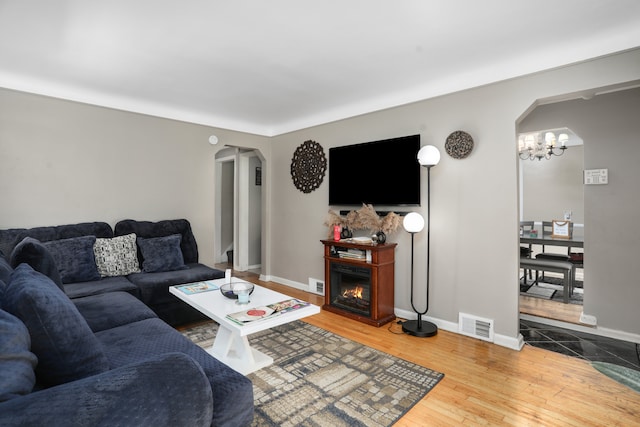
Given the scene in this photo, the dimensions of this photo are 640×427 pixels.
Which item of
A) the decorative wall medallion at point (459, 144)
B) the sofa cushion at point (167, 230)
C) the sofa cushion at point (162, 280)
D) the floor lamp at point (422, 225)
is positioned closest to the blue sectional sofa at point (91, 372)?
the sofa cushion at point (162, 280)

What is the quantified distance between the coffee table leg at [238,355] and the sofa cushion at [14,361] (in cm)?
150

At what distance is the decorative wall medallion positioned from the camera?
10.1ft

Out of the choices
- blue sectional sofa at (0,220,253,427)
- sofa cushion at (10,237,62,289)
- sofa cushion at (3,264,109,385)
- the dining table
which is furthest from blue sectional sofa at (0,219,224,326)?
the dining table

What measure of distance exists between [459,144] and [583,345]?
209cm

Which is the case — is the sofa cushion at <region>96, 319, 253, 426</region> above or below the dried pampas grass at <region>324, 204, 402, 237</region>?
below

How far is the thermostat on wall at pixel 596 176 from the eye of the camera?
10.4ft


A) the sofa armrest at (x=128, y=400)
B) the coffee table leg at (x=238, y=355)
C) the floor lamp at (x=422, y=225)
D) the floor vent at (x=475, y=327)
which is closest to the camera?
the sofa armrest at (x=128, y=400)

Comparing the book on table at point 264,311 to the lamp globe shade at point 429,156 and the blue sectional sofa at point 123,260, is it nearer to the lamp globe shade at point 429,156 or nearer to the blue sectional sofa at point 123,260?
the blue sectional sofa at point 123,260

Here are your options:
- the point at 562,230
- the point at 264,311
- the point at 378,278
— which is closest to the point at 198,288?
the point at 264,311

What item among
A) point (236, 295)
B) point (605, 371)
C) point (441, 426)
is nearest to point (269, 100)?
point (236, 295)

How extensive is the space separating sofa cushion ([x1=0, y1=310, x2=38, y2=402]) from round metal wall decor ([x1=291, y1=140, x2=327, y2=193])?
3.66 m

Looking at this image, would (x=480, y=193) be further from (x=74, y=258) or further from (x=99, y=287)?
(x=74, y=258)

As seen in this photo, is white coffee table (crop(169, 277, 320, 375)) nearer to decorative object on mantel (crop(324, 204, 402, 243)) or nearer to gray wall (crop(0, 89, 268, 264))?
decorative object on mantel (crop(324, 204, 402, 243))

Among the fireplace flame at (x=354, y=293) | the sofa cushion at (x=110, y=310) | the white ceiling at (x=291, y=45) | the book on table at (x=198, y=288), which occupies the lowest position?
the fireplace flame at (x=354, y=293)
